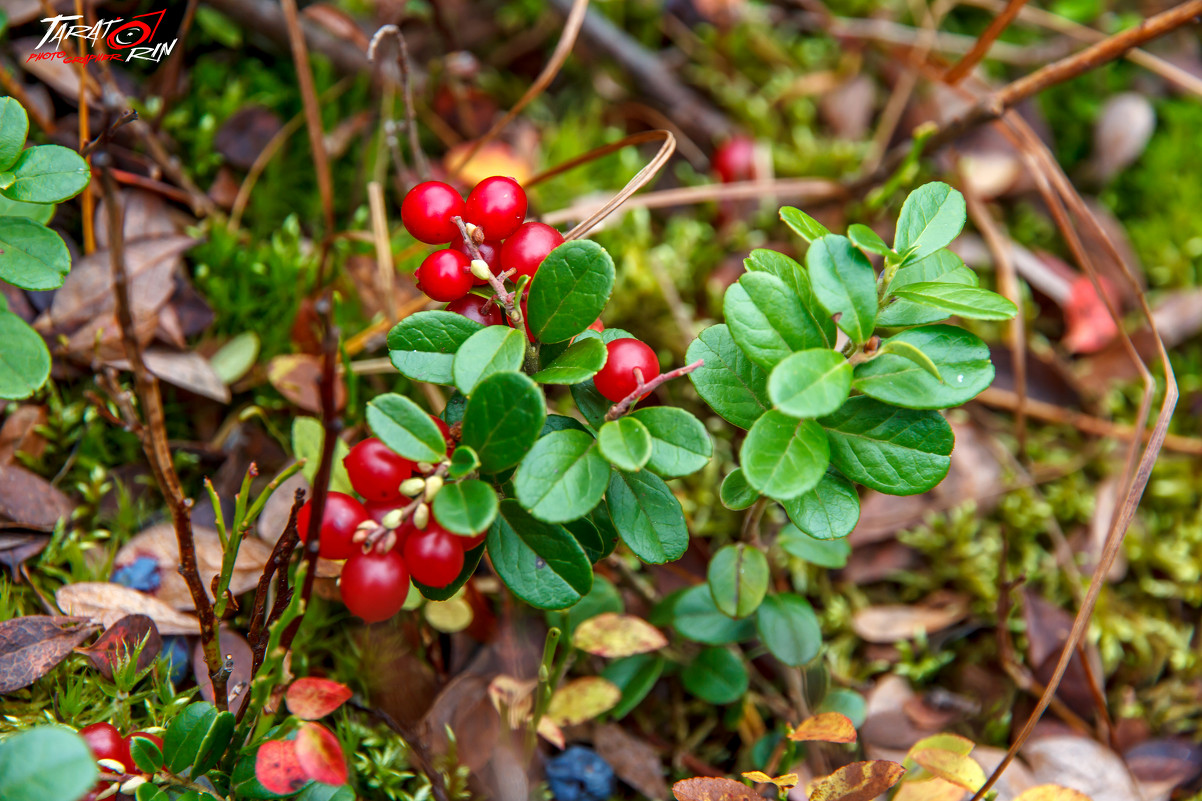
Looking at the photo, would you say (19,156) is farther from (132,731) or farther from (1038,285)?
(1038,285)

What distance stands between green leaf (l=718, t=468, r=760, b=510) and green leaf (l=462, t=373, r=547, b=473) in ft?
1.14

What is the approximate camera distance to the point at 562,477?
1167 mm

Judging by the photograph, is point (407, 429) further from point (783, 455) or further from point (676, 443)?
point (783, 455)

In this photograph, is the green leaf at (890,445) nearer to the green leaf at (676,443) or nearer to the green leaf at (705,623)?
the green leaf at (676,443)

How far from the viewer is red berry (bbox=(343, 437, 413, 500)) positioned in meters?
1.21

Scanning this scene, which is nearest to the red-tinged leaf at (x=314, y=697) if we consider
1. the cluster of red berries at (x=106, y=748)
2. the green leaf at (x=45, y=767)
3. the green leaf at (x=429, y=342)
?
the cluster of red berries at (x=106, y=748)

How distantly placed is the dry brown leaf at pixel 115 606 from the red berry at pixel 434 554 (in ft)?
2.20

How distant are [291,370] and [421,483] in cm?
88

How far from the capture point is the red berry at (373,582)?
1.17 metres

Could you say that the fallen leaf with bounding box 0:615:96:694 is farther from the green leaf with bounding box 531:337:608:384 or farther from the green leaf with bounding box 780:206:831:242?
the green leaf with bounding box 780:206:831:242

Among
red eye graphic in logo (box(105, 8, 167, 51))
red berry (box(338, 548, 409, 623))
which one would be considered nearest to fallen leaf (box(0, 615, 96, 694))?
red berry (box(338, 548, 409, 623))

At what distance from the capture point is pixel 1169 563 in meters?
2.21

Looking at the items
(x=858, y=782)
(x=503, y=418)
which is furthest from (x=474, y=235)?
A: (x=858, y=782)

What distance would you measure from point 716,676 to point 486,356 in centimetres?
99
